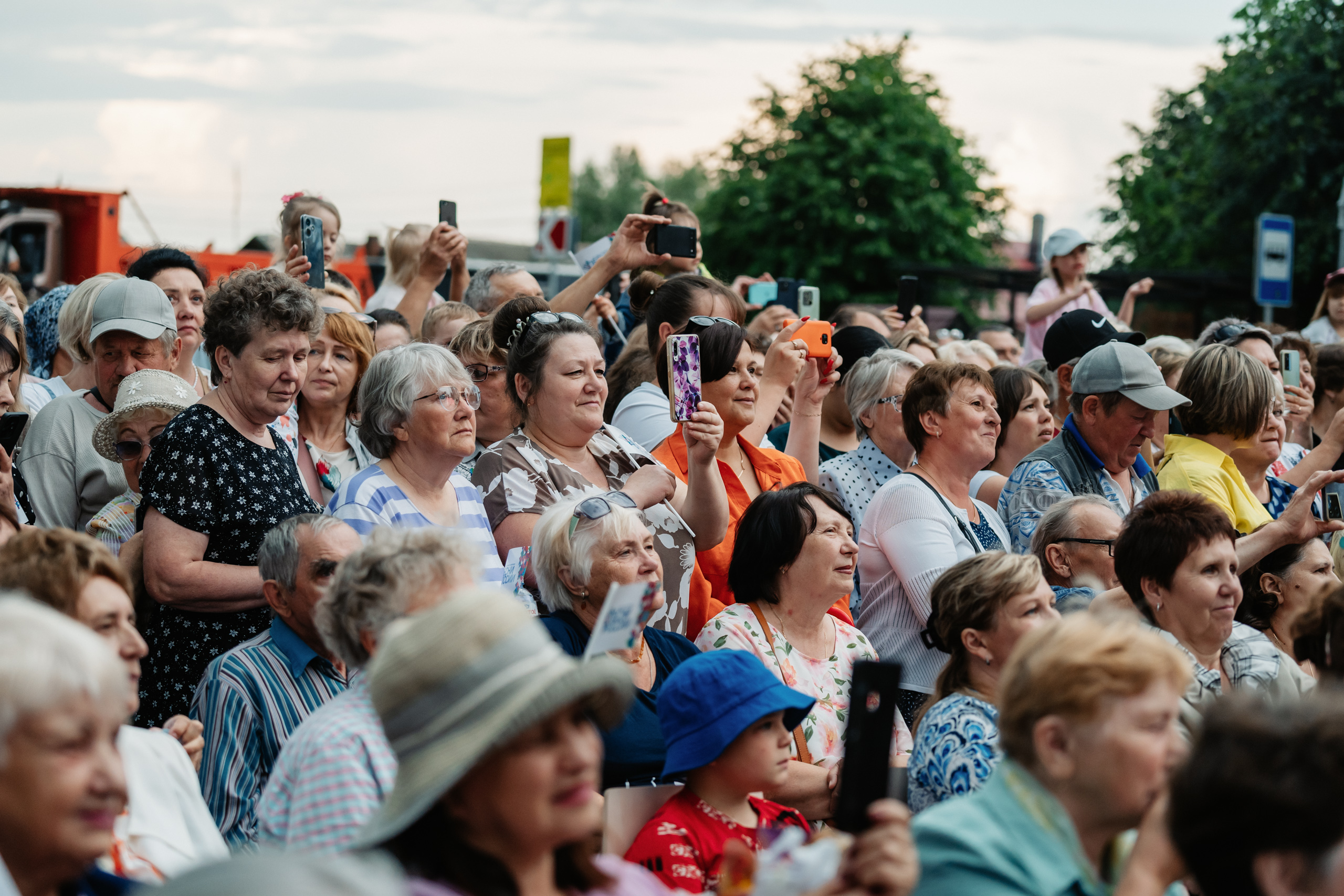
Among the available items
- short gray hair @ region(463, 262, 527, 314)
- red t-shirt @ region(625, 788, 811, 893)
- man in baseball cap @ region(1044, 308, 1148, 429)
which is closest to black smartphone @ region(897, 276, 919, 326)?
man in baseball cap @ region(1044, 308, 1148, 429)

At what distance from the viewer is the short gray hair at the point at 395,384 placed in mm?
4078

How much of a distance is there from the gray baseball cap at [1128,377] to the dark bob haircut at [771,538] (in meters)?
1.50

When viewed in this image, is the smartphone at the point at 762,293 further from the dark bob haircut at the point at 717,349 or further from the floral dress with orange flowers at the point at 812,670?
the floral dress with orange flowers at the point at 812,670

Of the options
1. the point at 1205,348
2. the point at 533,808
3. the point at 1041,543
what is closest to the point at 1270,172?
the point at 1205,348

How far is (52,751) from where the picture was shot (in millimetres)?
2072

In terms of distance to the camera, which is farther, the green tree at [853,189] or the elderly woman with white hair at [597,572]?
the green tree at [853,189]

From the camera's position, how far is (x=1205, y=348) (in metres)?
5.57

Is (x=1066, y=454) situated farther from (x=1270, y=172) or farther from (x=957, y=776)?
(x=1270, y=172)

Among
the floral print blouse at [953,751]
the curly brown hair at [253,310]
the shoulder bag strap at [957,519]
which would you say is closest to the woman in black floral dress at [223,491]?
the curly brown hair at [253,310]

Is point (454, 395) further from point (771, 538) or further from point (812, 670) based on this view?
point (812, 670)

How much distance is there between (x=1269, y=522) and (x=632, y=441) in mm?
2163

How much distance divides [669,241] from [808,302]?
1178mm

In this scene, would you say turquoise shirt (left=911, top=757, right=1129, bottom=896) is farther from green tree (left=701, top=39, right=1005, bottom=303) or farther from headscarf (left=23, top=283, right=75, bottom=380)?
green tree (left=701, top=39, right=1005, bottom=303)

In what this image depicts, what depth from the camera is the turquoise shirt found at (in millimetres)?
2344
